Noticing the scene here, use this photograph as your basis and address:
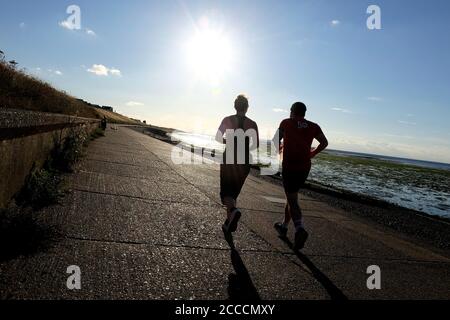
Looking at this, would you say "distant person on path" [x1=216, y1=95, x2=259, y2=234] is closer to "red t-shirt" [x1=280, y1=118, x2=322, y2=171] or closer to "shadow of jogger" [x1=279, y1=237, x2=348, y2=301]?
"red t-shirt" [x1=280, y1=118, x2=322, y2=171]

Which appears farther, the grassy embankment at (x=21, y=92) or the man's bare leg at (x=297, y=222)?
the grassy embankment at (x=21, y=92)

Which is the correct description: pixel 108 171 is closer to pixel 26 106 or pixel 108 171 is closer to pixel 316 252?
pixel 26 106

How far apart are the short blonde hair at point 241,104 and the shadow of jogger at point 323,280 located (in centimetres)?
215

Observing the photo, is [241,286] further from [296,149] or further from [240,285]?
[296,149]

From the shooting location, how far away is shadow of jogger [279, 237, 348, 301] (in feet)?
10.9

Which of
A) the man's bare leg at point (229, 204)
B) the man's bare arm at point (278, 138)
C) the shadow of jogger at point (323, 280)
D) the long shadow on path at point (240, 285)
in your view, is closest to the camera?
the long shadow on path at point (240, 285)

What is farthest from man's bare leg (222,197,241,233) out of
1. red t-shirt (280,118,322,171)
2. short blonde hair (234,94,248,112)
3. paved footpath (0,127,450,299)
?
short blonde hair (234,94,248,112)

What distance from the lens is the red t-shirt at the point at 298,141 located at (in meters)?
4.85

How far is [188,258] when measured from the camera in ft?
11.8

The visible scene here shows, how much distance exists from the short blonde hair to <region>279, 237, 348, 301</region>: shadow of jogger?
7.04 feet

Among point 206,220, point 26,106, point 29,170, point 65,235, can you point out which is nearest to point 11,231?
point 65,235

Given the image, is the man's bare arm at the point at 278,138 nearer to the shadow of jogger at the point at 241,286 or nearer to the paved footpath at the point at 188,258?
the paved footpath at the point at 188,258

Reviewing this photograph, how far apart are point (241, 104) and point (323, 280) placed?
8.37 ft

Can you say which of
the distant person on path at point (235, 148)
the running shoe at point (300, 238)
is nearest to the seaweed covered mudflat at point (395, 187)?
the running shoe at point (300, 238)
